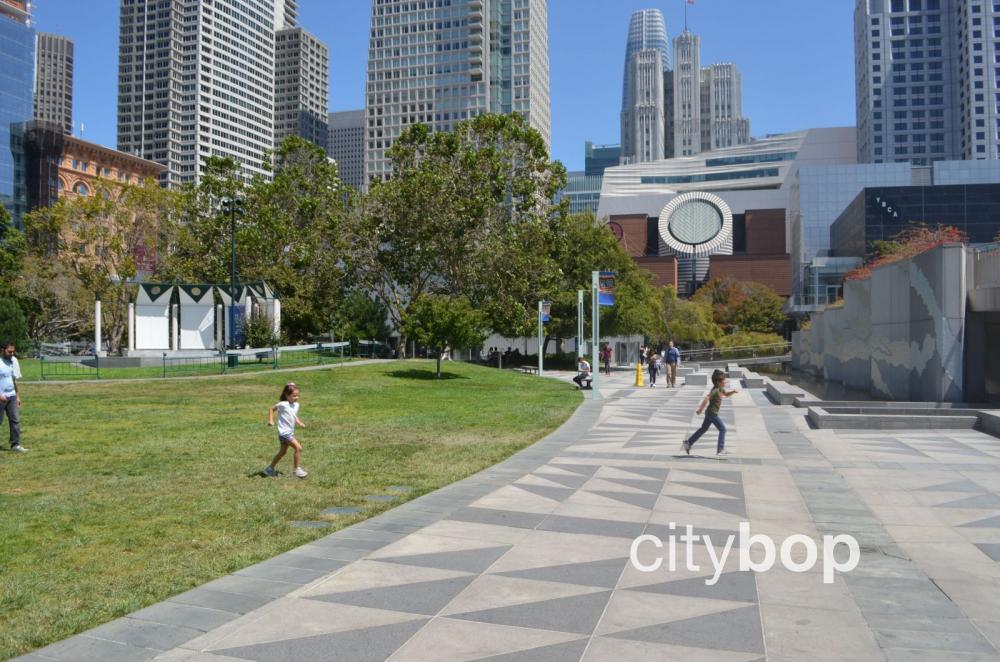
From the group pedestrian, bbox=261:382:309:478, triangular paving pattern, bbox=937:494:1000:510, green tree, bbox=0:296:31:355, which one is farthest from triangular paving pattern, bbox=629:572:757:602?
green tree, bbox=0:296:31:355

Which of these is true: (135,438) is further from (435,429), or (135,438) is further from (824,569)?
(824,569)

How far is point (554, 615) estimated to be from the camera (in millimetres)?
5629

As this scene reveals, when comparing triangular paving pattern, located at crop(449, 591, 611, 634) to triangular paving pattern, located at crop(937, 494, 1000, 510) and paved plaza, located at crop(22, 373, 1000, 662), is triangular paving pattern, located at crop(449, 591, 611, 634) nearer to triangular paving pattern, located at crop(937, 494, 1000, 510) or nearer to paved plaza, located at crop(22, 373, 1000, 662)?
paved plaza, located at crop(22, 373, 1000, 662)

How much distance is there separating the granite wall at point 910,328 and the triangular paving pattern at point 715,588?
52.9ft

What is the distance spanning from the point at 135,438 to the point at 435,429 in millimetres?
5911

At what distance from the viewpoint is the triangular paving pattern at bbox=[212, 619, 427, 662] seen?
15.9 ft

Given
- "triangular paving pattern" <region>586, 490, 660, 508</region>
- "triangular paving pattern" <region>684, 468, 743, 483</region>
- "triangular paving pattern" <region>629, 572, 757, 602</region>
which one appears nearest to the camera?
"triangular paving pattern" <region>629, 572, 757, 602</region>

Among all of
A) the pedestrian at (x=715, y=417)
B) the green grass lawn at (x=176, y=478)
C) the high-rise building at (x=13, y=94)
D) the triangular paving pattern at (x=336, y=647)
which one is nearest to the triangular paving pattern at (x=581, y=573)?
the triangular paving pattern at (x=336, y=647)

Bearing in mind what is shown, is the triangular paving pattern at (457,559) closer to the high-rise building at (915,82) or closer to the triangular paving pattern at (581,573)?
the triangular paving pattern at (581,573)

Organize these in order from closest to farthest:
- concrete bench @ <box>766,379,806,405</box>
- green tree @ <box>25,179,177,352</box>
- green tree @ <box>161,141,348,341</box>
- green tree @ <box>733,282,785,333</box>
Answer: concrete bench @ <box>766,379,806,405</box> → green tree @ <box>161,141,348,341</box> → green tree @ <box>25,179,177,352</box> → green tree @ <box>733,282,785,333</box>

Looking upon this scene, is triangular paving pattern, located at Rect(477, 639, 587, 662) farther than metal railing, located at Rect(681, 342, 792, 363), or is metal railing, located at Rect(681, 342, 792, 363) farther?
metal railing, located at Rect(681, 342, 792, 363)

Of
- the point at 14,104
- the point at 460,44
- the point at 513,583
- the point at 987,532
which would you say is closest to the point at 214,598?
the point at 513,583

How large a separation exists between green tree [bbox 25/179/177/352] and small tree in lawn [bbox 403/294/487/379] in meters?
23.1

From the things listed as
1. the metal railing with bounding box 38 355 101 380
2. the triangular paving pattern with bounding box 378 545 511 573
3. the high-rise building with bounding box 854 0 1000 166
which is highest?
the high-rise building with bounding box 854 0 1000 166
